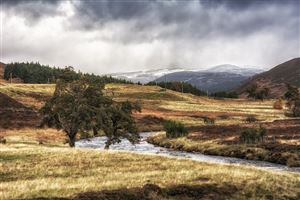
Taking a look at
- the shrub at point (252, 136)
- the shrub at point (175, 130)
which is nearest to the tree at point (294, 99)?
the shrub at point (175, 130)

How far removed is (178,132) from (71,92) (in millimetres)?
30819

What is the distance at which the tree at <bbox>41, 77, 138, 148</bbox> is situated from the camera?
2537 inches

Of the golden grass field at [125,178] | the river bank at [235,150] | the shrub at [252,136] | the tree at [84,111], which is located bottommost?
the river bank at [235,150]

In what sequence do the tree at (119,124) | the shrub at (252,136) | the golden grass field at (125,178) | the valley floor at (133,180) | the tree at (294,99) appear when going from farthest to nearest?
the tree at (294,99), the shrub at (252,136), the tree at (119,124), the golden grass field at (125,178), the valley floor at (133,180)

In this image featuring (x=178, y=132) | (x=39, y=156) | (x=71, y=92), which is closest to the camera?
(x=39, y=156)

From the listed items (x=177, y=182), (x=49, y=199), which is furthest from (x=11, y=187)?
(x=177, y=182)

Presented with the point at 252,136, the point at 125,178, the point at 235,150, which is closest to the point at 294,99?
the point at 252,136

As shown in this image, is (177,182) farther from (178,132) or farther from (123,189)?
(178,132)

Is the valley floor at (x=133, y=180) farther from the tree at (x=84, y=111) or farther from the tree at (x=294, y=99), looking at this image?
the tree at (x=294, y=99)

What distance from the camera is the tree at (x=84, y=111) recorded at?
2537 inches

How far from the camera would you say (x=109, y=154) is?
150ft

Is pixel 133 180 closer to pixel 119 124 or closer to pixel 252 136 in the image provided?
pixel 119 124

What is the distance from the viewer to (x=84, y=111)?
63750mm

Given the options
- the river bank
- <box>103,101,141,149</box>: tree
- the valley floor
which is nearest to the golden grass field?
the valley floor
